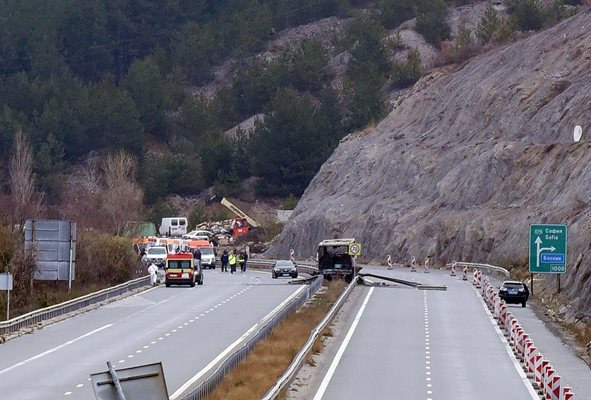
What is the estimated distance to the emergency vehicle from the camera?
6503 cm

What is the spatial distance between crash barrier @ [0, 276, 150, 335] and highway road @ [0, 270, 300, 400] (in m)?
0.61

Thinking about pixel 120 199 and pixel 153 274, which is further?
pixel 120 199

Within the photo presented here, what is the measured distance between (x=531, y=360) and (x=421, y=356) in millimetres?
3856

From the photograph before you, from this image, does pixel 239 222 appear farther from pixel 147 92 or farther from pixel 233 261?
pixel 233 261

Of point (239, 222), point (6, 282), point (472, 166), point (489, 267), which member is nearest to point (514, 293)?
point (489, 267)

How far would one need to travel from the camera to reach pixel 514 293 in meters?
54.4

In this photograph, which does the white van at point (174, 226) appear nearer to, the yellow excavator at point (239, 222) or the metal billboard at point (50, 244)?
the yellow excavator at point (239, 222)

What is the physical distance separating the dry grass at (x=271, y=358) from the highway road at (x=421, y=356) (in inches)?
37.9

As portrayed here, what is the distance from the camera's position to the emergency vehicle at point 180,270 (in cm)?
6503

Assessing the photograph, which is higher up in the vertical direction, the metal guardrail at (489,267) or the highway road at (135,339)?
the metal guardrail at (489,267)

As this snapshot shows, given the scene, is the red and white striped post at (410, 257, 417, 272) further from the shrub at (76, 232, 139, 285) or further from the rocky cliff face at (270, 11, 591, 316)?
the shrub at (76, 232, 139, 285)

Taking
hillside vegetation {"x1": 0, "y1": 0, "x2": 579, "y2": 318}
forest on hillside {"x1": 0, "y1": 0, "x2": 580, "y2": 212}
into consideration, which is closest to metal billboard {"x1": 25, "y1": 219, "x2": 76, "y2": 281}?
hillside vegetation {"x1": 0, "y1": 0, "x2": 579, "y2": 318}

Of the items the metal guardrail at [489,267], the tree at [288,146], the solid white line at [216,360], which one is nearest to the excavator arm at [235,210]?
the tree at [288,146]

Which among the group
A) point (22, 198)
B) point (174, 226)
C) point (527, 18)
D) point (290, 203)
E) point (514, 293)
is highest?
point (527, 18)
